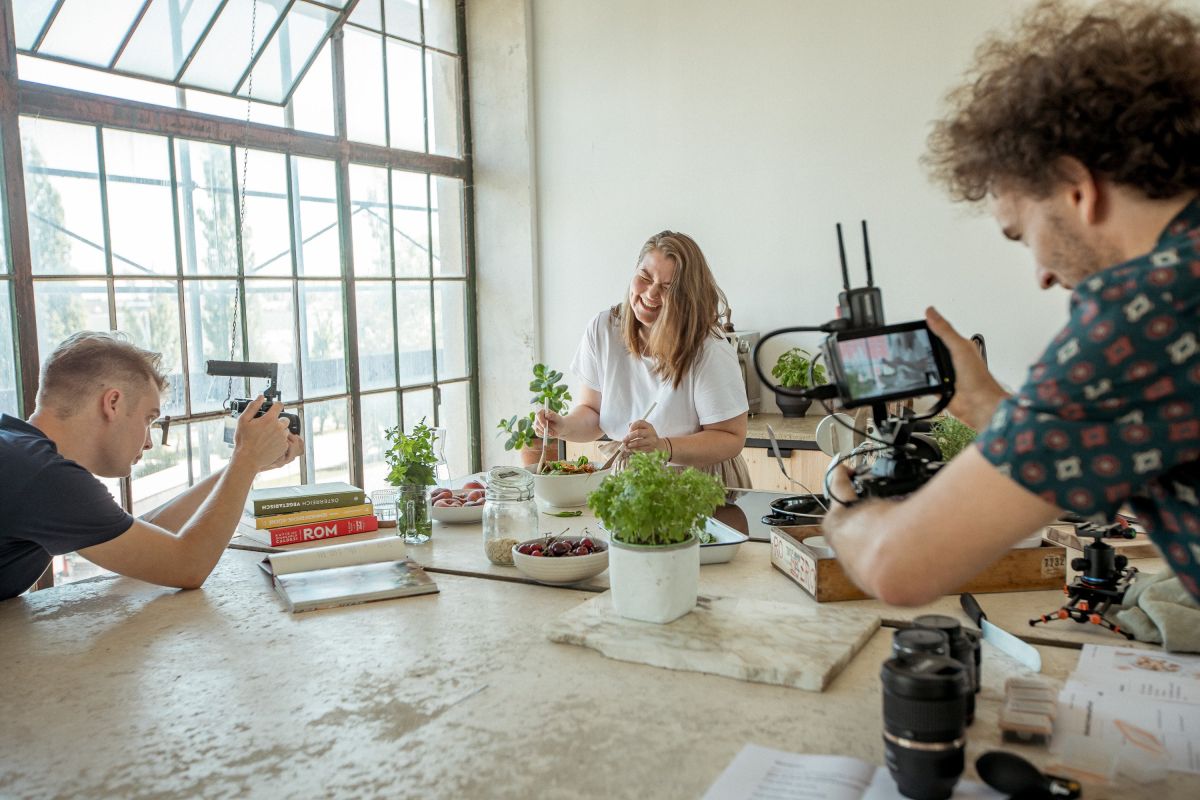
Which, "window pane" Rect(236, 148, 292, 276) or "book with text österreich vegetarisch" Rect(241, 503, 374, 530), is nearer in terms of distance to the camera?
"book with text österreich vegetarisch" Rect(241, 503, 374, 530)

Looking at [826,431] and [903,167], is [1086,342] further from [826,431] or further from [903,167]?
[903,167]

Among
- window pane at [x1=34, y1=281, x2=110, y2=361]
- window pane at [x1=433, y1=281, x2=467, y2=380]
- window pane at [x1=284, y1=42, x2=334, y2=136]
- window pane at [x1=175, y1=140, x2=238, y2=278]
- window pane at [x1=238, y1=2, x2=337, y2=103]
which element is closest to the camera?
window pane at [x1=34, y1=281, x2=110, y2=361]

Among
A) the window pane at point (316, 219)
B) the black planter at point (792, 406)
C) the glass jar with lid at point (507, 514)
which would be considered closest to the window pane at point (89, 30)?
the window pane at point (316, 219)

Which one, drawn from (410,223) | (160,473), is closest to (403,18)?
(410,223)

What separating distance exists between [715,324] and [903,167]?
159cm

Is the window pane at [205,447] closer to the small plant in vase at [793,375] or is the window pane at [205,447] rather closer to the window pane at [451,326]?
the window pane at [451,326]

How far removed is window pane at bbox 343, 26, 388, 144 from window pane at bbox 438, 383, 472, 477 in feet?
4.22

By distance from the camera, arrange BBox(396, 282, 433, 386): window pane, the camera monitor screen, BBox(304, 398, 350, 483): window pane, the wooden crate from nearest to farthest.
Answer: the camera monitor screen, the wooden crate, BBox(304, 398, 350, 483): window pane, BBox(396, 282, 433, 386): window pane

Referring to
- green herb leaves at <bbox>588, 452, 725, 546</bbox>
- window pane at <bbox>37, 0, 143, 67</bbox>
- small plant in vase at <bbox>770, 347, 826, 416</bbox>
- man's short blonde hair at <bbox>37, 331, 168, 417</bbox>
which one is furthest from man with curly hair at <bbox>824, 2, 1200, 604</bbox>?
window pane at <bbox>37, 0, 143, 67</bbox>

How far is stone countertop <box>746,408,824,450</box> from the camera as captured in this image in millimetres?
3764

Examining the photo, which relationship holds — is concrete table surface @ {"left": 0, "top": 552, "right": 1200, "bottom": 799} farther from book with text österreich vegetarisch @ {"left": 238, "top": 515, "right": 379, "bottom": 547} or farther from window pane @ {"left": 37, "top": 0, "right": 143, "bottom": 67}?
window pane @ {"left": 37, "top": 0, "right": 143, "bottom": 67}

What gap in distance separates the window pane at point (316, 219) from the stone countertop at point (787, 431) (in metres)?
1.92

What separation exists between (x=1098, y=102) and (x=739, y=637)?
881 mm

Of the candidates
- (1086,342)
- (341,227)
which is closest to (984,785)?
(1086,342)
